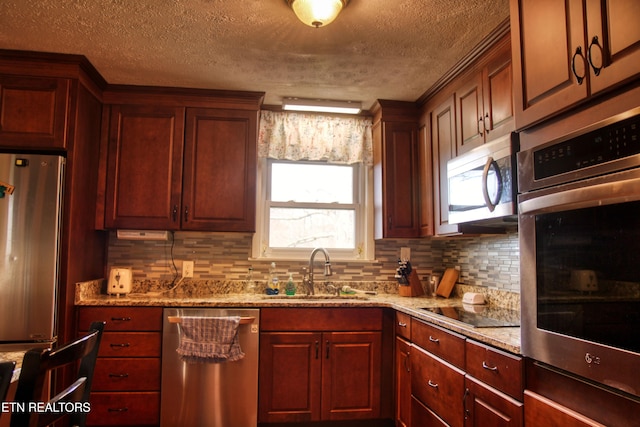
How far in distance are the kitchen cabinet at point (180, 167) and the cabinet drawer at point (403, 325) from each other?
1165 mm

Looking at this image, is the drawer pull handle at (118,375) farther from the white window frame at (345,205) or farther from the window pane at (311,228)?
the window pane at (311,228)

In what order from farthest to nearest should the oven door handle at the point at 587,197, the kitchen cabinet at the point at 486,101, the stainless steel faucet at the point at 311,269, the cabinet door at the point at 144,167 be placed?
the stainless steel faucet at the point at 311,269 < the cabinet door at the point at 144,167 < the kitchen cabinet at the point at 486,101 < the oven door handle at the point at 587,197

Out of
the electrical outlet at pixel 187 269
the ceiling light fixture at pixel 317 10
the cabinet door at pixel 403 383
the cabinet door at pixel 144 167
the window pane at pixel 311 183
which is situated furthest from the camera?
the window pane at pixel 311 183

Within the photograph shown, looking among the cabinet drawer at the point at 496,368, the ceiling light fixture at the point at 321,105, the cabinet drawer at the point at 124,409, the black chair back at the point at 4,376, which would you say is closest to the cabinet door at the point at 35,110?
the ceiling light fixture at the point at 321,105

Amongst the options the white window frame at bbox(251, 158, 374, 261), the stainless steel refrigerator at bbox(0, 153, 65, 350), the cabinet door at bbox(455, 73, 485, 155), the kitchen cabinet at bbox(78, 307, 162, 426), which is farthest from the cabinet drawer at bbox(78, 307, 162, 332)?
the cabinet door at bbox(455, 73, 485, 155)

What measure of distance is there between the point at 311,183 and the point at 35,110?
75.4 inches

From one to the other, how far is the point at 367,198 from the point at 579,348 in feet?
7.56

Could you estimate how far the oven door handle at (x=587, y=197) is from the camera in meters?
1.02

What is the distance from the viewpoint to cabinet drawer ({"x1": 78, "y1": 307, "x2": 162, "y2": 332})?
8.28 feet

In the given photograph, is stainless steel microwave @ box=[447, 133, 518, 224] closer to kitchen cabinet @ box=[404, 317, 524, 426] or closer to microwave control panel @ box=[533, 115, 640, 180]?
microwave control panel @ box=[533, 115, 640, 180]

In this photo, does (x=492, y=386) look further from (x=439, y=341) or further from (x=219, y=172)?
(x=219, y=172)

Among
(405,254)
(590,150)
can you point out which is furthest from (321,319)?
(590,150)

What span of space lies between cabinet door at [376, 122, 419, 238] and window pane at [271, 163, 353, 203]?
0.46 meters

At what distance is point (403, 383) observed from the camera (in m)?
2.51
